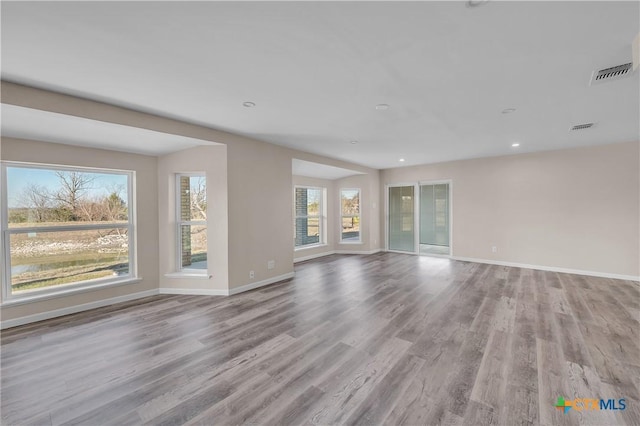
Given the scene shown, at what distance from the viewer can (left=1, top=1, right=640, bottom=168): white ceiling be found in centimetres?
149

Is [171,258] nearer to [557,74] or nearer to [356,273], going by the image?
[356,273]

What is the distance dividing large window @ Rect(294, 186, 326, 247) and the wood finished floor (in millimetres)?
3221

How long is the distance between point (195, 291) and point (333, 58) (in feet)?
12.6

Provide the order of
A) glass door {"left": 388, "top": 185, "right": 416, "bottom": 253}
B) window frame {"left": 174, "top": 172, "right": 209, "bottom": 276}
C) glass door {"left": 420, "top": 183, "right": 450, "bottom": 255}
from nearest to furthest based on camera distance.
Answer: window frame {"left": 174, "top": 172, "right": 209, "bottom": 276} → glass door {"left": 420, "top": 183, "right": 450, "bottom": 255} → glass door {"left": 388, "top": 185, "right": 416, "bottom": 253}

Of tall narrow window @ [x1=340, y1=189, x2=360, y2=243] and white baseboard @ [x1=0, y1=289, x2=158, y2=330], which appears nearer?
white baseboard @ [x1=0, y1=289, x2=158, y2=330]

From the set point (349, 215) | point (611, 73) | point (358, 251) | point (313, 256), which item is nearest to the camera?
point (611, 73)

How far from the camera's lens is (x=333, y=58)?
194cm

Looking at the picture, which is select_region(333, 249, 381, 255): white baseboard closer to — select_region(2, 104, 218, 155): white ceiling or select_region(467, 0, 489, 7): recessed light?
select_region(2, 104, 218, 155): white ceiling

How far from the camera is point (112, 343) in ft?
8.20

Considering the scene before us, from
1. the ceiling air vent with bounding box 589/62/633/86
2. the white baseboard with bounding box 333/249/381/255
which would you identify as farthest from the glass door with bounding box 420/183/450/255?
the ceiling air vent with bounding box 589/62/633/86

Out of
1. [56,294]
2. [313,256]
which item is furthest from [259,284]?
[313,256]

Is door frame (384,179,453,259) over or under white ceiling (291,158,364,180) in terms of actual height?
under

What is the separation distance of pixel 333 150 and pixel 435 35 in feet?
11.2

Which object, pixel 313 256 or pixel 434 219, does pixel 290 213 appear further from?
pixel 434 219
